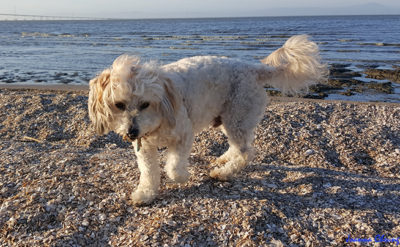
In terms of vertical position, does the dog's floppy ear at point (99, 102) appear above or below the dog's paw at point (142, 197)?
above

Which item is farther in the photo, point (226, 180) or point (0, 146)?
point (0, 146)

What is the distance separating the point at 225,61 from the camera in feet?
15.9

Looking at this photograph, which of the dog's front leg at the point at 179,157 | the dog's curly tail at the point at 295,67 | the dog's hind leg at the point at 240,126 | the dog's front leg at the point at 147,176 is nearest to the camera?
the dog's front leg at the point at 179,157

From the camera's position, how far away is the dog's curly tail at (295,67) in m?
4.94

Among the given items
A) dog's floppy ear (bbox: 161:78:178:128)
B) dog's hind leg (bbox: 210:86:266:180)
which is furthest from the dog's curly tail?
dog's floppy ear (bbox: 161:78:178:128)

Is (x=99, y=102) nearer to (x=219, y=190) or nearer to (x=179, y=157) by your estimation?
(x=179, y=157)

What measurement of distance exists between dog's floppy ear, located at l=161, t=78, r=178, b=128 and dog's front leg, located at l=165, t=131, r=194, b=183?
44cm

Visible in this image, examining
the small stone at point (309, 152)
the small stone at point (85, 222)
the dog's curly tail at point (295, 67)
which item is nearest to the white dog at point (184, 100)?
the dog's curly tail at point (295, 67)

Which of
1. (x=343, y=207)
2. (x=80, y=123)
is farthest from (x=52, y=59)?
(x=343, y=207)

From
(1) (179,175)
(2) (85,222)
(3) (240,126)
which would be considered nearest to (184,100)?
(1) (179,175)

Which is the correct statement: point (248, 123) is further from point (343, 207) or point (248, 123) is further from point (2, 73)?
point (2, 73)

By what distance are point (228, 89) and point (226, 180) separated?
1.21 metres

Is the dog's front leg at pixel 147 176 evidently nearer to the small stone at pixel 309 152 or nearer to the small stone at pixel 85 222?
the small stone at pixel 85 222

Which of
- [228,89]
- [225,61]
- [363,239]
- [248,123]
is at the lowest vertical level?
[363,239]
